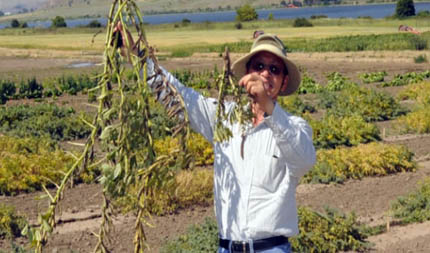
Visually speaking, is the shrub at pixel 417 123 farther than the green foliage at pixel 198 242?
Yes

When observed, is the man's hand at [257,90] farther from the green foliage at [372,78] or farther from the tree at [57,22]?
the tree at [57,22]

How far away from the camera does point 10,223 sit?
6781mm

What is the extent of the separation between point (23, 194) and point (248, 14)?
280 ft

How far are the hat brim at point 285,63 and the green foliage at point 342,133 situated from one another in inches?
292

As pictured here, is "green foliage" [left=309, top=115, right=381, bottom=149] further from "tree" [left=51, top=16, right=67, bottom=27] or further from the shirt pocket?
"tree" [left=51, top=16, right=67, bottom=27]

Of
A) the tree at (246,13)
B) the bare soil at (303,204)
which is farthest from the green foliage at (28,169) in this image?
the tree at (246,13)

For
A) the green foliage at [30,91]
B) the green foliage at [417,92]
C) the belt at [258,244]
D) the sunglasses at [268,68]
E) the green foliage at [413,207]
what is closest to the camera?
the belt at [258,244]

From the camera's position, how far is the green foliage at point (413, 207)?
7.13 m

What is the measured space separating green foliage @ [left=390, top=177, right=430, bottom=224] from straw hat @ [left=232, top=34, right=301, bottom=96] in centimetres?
441

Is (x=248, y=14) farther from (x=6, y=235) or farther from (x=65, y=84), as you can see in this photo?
(x=6, y=235)

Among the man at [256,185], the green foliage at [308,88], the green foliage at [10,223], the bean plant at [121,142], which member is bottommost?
the green foliage at [308,88]

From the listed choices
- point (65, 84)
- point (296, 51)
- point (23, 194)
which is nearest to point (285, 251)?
point (23, 194)

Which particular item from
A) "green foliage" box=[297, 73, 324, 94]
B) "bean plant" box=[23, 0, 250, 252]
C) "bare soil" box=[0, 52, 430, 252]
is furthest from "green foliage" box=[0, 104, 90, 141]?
"bean plant" box=[23, 0, 250, 252]

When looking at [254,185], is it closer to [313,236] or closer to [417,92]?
[313,236]
